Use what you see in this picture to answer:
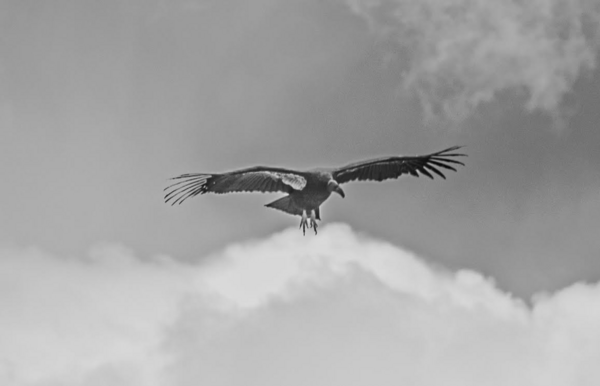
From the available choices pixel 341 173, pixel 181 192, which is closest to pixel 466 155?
pixel 341 173

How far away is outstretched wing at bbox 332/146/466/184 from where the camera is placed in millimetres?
27047

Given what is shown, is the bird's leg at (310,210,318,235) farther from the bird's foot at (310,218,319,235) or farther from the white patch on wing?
the white patch on wing

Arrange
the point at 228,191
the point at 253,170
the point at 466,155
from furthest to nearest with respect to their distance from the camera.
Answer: the point at 228,191 < the point at 253,170 < the point at 466,155

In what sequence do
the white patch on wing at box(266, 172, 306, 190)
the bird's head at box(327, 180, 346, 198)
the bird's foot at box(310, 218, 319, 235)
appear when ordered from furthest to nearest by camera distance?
the bird's foot at box(310, 218, 319, 235), the white patch on wing at box(266, 172, 306, 190), the bird's head at box(327, 180, 346, 198)

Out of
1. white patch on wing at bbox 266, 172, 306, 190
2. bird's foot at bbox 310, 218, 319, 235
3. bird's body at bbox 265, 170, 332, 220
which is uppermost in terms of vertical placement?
white patch on wing at bbox 266, 172, 306, 190

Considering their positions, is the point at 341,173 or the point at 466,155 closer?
the point at 466,155

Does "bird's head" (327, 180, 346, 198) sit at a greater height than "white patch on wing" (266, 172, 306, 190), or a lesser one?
lesser

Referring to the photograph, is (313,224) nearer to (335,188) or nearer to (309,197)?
(309,197)

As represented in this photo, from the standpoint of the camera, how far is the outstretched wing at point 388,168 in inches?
1065

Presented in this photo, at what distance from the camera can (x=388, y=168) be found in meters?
27.9

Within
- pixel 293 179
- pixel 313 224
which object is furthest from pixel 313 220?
pixel 293 179

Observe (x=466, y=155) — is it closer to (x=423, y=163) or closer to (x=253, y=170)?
(x=423, y=163)

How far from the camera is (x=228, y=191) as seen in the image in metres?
28.5

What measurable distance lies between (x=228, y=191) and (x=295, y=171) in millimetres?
2551
